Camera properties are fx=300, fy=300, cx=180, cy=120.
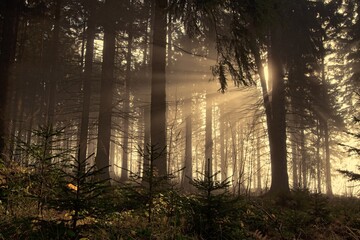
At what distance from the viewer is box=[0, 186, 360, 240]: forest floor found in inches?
111

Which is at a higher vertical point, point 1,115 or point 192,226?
point 1,115

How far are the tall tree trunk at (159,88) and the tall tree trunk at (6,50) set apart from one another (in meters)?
3.84

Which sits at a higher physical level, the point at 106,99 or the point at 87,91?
the point at 87,91

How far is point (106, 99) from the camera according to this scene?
12336 millimetres

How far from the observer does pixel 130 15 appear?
15.0 metres

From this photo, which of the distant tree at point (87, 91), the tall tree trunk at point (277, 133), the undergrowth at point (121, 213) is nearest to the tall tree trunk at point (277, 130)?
the tall tree trunk at point (277, 133)

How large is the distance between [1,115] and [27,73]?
485 inches

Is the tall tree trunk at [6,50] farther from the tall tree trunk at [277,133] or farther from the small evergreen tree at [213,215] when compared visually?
the tall tree trunk at [277,133]

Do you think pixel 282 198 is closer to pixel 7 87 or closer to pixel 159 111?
pixel 159 111

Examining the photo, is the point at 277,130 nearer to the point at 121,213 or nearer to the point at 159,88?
the point at 159,88

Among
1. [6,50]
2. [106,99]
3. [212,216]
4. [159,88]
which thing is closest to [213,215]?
[212,216]

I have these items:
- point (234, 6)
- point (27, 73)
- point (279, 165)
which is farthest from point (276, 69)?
point (27, 73)

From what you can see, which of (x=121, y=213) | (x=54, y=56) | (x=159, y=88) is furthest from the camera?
(x=54, y=56)

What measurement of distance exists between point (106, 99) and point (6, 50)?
4651 mm
